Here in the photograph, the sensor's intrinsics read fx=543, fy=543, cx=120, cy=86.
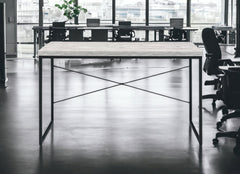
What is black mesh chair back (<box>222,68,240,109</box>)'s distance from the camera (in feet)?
16.5

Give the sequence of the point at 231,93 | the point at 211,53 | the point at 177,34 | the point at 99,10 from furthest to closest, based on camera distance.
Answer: the point at 99,10 → the point at 177,34 → the point at 211,53 → the point at 231,93

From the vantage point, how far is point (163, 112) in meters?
6.73

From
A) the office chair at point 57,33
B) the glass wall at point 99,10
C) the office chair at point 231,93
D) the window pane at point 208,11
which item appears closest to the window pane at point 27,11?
the glass wall at point 99,10

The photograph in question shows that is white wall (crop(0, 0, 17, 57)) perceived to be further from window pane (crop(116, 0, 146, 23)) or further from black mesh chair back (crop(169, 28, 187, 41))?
window pane (crop(116, 0, 146, 23))

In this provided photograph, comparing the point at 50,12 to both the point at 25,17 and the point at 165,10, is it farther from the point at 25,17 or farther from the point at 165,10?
the point at 165,10

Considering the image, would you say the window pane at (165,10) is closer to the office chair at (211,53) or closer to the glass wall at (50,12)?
the glass wall at (50,12)

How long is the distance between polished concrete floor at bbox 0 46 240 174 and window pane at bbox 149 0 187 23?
32.6ft

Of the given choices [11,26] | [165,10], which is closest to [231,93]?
[11,26]

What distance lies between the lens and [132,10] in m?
19.0

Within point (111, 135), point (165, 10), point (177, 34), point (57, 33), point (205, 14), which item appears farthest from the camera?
point (205, 14)

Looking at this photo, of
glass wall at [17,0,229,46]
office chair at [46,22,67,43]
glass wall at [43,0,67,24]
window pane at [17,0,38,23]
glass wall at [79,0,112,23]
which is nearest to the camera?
office chair at [46,22,67,43]

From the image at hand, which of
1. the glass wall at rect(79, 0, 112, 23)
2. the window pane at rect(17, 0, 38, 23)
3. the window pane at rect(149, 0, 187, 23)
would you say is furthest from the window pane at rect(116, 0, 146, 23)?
the window pane at rect(17, 0, 38, 23)

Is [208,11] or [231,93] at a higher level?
[208,11]

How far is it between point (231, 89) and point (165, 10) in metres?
14.4
